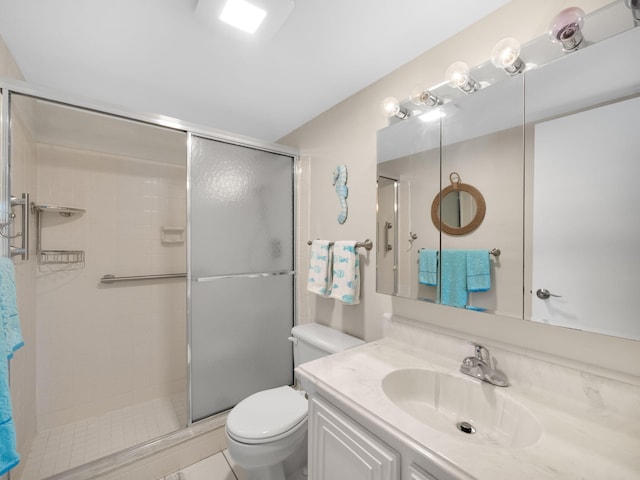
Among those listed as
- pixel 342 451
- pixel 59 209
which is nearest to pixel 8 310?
pixel 59 209

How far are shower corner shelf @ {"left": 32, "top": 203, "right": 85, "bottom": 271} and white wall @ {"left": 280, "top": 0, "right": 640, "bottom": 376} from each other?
167cm

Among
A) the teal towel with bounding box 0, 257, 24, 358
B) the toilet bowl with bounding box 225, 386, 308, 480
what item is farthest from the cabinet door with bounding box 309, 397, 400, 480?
the teal towel with bounding box 0, 257, 24, 358

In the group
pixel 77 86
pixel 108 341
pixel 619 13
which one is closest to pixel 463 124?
pixel 619 13

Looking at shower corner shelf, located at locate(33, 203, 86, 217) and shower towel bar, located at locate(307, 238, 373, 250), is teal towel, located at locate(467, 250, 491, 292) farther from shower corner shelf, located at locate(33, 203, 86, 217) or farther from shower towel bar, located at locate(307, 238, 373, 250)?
shower corner shelf, located at locate(33, 203, 86, 217)

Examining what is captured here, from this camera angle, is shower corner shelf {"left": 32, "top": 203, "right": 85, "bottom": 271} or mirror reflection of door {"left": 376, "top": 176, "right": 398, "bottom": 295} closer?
mirror reflection of door {"left": 376, "top": 176, "right": 398, "bottom": 295}

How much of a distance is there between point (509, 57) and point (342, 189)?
1.01 m

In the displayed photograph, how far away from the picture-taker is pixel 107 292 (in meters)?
2.23

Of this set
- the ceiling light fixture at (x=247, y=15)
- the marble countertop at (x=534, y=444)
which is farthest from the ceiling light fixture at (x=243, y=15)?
the marble countertop at (x=534, y=444)

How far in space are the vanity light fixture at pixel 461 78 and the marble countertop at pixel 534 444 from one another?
3.69 feet

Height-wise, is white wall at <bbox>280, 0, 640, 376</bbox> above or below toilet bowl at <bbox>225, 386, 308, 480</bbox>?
above

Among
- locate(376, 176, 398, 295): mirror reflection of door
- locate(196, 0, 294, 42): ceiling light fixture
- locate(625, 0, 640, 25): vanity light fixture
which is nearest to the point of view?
locate(625, 0, 640, 25): vanity light fixture

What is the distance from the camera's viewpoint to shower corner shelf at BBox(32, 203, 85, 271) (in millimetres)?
1931

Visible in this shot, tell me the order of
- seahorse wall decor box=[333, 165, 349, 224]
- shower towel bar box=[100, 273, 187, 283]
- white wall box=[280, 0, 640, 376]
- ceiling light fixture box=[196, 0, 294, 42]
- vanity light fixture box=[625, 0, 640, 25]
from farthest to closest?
shower towel bar box=[100, 273, 187, 283], seahorse wall decor box=[333, 165, 349, 224], ceiling light fixture box=[196, 0, 294, 42], white wall box=[280, 0, 640, 376], vanity light fixture box=[625, 0, 640, 25]

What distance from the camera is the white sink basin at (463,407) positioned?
0.86m
